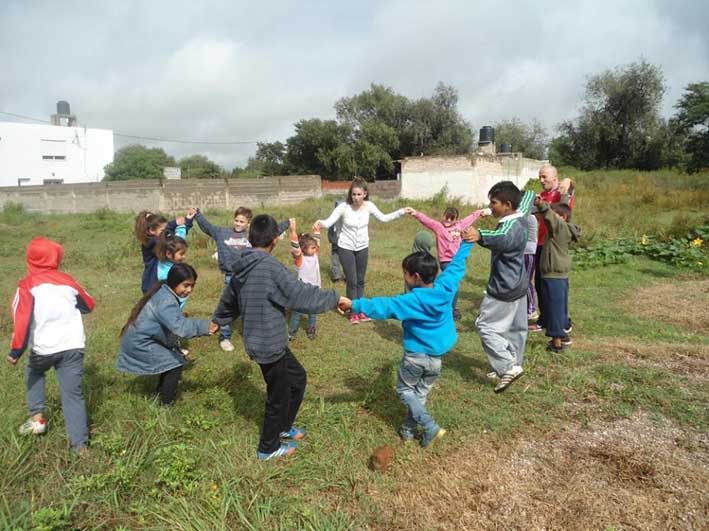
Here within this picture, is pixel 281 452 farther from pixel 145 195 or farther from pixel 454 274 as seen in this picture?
pixel 145 195

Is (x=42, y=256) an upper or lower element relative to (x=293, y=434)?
upper

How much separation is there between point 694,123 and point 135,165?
48.1 m

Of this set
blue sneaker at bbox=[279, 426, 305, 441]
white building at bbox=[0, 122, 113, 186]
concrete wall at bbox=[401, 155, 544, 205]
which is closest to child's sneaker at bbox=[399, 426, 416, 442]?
blue sneaker at bbox=[279, 426, 305, 441]

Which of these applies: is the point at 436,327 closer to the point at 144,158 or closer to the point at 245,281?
the point at 245,281

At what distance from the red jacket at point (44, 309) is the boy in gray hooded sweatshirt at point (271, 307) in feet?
3.78

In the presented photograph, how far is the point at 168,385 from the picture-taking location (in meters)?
Answer: 3.53

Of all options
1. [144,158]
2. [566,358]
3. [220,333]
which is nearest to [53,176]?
[144,158]

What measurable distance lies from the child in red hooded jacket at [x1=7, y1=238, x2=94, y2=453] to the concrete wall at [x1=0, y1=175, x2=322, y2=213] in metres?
17.2

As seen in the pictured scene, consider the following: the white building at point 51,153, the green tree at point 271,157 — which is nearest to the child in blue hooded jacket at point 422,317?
the green tree at point 271,157

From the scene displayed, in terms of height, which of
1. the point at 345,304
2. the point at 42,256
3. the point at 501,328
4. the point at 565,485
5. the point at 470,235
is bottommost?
the point at 565,485

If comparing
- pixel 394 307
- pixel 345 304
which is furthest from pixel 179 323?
pixel 394 307

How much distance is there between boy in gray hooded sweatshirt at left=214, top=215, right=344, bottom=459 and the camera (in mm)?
2801

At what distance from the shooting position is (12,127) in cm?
4131

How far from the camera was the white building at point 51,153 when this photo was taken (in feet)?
136
